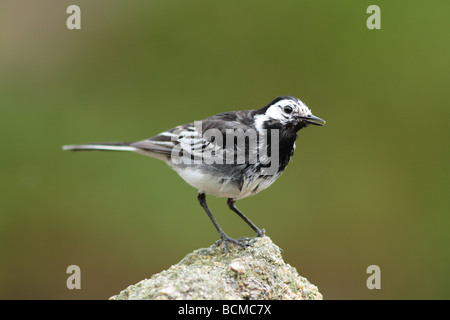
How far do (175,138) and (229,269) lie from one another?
2200 millimetres

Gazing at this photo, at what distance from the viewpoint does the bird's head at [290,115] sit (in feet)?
19.6

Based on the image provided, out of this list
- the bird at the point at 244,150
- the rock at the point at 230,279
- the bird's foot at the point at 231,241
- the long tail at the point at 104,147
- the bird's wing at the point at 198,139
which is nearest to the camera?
the rock at the point at 230,279

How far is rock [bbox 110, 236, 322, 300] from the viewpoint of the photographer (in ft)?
14.7

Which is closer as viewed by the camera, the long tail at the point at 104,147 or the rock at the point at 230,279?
the rock at the point at 230,279

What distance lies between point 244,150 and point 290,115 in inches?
26.5

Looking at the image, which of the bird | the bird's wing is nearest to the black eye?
the bird

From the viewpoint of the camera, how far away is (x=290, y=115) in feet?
19.7

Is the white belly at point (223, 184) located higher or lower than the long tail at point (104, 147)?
lower

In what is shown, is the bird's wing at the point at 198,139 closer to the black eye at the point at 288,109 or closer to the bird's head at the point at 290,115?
the bird's head at the point at 290,115

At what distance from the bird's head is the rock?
1.34m

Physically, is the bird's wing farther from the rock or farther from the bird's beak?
the rock

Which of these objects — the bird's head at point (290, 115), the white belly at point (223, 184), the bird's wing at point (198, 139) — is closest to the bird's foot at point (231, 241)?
the white belly at point (223, 184)

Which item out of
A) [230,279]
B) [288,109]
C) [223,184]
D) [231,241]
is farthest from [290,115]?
[230,279]

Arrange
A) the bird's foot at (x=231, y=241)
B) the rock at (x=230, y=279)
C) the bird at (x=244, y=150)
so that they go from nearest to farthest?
the rock at (x=230, y=279) → the bird's foot at (x=231, y=241) → the bird at (x=244, y=150)
